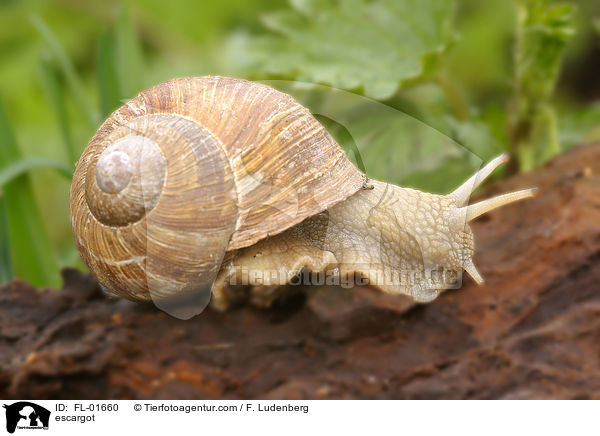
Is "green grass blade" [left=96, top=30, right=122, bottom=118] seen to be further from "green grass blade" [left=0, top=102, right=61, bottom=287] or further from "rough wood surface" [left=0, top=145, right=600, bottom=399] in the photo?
"rough wood surface" [left=0, top=145, right=600, bottom=399]

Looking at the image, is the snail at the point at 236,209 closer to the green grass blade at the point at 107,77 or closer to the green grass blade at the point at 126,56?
the green grass blade at the point at 107,77

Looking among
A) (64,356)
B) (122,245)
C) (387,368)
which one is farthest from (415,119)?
(64,356)

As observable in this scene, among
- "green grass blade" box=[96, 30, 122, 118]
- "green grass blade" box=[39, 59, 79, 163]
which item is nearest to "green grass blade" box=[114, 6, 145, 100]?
"green grass blade" box=[96, 30, 122, 118]

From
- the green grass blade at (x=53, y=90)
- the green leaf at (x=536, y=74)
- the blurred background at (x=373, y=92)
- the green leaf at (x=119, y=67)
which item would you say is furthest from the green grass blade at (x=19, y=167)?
the green leaf at (x=536, y=74)

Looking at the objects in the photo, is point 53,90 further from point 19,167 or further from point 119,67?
point 19,167
